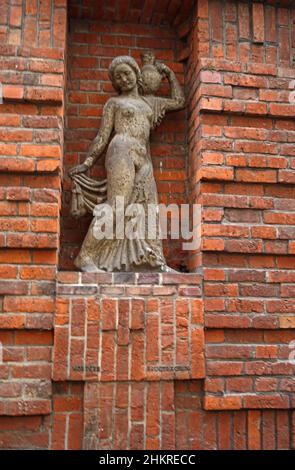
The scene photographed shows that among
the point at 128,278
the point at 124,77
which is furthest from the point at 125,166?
the point at 128,278

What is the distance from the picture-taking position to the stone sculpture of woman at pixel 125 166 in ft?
10.7

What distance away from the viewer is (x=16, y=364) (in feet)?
9.61

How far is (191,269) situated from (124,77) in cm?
138

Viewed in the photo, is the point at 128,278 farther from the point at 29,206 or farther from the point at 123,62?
the point at 123,62

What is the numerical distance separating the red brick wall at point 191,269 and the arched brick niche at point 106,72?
3 centimetres

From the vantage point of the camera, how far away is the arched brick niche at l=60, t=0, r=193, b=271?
3.58 meters

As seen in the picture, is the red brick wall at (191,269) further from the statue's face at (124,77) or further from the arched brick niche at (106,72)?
the statue's face at (124,77)

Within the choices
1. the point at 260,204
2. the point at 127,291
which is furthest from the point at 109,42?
the point at 127,291

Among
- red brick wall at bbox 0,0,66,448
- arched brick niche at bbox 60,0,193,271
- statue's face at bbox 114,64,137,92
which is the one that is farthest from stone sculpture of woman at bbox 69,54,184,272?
red brick wall at bbox 0,0,66,448

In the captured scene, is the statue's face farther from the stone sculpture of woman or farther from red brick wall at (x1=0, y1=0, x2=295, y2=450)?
red brick wall at (x1=0, y1=0, x2=295, y2=450)

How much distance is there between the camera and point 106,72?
3.70 m

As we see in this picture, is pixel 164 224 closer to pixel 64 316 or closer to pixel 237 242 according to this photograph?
pixel 237 242

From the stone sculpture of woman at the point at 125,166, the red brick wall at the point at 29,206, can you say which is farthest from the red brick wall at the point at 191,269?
the stone sculpture of woman at the point at 125,166

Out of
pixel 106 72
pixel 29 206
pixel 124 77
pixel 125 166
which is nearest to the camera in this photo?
pixel 29 206
